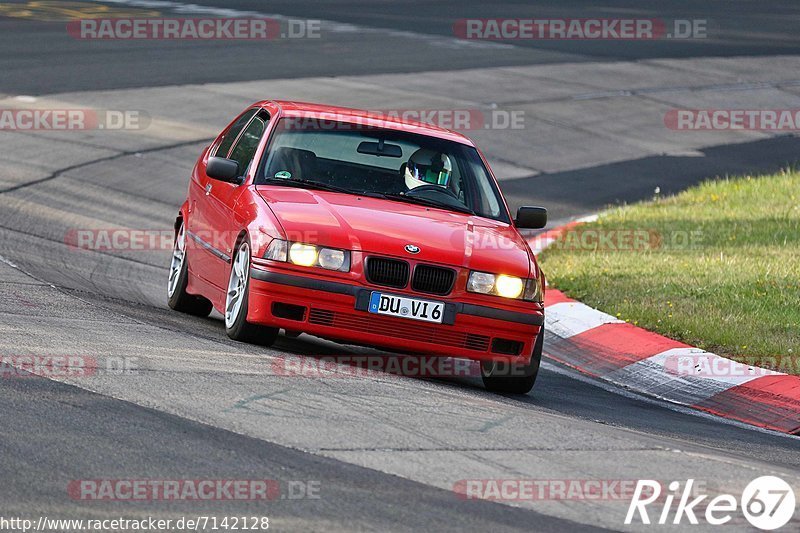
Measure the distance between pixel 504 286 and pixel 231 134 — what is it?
307cm

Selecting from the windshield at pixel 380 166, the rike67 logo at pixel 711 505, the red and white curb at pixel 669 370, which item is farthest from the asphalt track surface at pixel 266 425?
the windshield at pixel 380 166

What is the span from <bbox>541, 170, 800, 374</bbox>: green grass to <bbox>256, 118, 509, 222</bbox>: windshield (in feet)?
6.70

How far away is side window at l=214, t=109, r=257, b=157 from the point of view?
1049cm

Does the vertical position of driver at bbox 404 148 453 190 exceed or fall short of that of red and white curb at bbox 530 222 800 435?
it exceeds it

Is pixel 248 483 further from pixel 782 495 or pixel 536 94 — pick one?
pixel 536 94

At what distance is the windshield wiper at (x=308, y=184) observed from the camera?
9.15 m

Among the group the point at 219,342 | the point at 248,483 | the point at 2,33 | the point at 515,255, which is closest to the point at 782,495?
the point at 248,483

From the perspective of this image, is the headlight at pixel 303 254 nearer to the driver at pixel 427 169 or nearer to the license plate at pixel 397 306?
the license plate at pixel 397 306

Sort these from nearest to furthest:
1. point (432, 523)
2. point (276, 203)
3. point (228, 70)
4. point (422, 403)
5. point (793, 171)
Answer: point (432, 523), point (422, 403), point (276, 203), point (793, 171), point (228, 70)

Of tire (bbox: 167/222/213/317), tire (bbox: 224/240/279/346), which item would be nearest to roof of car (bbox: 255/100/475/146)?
tire (bbox: 167/222/213/317)

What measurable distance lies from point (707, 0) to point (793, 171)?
78.6ft

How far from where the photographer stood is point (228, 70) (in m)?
24.2

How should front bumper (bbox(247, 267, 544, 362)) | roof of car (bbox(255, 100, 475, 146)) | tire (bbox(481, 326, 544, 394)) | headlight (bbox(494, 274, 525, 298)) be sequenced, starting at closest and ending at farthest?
front bumper (bbox(247, 267, 544, 362)), headlight (bbox(494, 274, 525, 298)), tire (bbox(481, 326, 544, 394)), roof of car (bbox(255, 100, 475, 146))

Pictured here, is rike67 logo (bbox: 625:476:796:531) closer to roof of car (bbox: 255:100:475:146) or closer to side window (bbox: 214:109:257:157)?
roof of car (bbox: 255:100:475:146)
